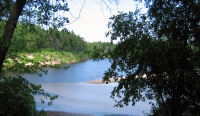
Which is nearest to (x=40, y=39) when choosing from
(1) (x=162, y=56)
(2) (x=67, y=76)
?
(1) (x=162, y=56)

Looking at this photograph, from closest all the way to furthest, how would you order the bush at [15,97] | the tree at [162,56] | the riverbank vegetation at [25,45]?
the riverbank vegetation at [25,45]
the bush at [15,97]
the tree at [162,56]

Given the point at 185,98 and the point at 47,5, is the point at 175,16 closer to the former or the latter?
the point at 185,98

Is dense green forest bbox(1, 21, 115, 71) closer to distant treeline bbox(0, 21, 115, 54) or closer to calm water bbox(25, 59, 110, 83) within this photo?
distant treeline bbox(0, 21, 115, 54)

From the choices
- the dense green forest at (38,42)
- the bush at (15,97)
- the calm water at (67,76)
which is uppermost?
the calm water at (67,76)

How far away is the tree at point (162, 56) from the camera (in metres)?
5.93

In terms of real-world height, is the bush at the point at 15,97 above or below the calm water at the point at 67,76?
below

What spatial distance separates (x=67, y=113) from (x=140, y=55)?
9445 millimetres

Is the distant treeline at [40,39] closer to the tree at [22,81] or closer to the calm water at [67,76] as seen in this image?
the tree at [22,81]

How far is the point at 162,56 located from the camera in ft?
19.5

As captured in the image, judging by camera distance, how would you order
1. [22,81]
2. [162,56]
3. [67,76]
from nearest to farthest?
[22,81] < [162,56] < [67,76]

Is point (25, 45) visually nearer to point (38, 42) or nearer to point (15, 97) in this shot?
point (38, 42)

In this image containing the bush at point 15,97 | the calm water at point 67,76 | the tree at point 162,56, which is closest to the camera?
the bush at point 15,97

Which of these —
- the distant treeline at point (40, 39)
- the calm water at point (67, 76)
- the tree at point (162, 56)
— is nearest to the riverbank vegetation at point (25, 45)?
the distant treeline at point (40, 39)

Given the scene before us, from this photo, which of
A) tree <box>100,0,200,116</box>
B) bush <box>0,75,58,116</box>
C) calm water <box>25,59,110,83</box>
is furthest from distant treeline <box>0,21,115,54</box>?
calm water <box>25,59,110,83</box>
